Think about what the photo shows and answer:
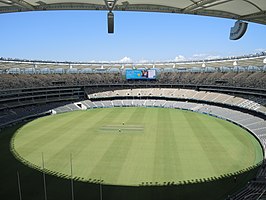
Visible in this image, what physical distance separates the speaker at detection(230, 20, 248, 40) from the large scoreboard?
58.9 meters

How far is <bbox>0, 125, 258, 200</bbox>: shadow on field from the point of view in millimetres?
17000

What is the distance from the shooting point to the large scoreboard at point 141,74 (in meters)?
68.4

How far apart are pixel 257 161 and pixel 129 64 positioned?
177 feet

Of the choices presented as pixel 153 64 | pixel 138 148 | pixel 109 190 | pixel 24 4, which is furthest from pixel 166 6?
pixel 153 64

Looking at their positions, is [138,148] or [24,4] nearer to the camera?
[24,4]

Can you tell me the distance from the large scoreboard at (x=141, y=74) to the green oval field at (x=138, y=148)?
26.6m

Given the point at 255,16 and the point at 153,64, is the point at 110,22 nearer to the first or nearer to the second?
the point at 255,16

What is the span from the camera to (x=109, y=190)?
1781 centimetres

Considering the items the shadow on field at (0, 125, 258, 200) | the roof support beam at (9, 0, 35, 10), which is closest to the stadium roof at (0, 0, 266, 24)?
the roof support beam at (9, 0, 35, 10)

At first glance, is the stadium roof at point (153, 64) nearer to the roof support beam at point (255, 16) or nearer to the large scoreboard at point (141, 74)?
the large scoreboard at point (141, 74)

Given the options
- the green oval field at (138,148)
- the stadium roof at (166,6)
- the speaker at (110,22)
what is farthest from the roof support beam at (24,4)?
the green oval field at (138,148)

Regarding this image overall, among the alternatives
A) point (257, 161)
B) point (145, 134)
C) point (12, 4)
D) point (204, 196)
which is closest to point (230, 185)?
point (204, 196)

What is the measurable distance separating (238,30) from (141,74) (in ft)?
196

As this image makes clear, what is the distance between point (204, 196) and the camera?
16.9 meters
